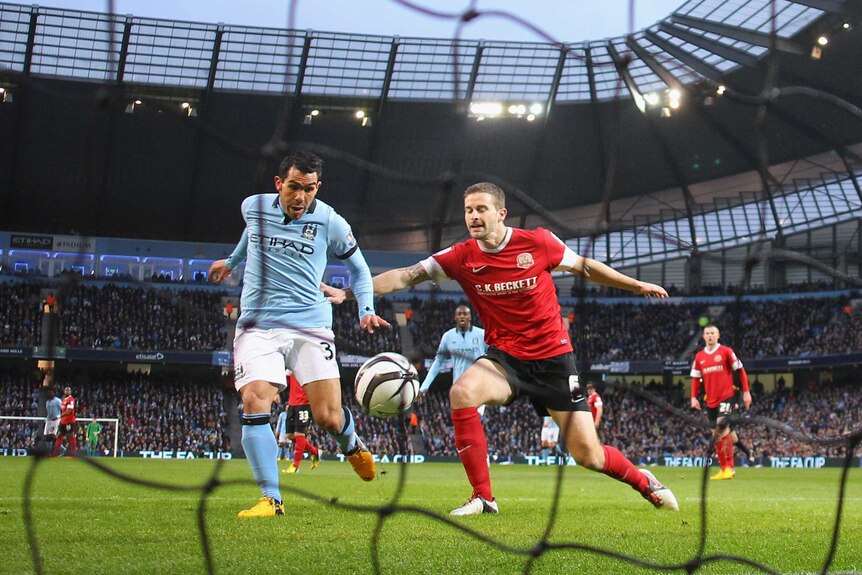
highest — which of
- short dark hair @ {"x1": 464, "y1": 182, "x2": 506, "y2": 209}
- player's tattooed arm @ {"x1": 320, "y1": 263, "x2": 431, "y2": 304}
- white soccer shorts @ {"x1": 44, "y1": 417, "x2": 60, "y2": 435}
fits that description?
short dark hair @ {"x1": 464, "y1": 182, "x2": 506, "y2": 209}

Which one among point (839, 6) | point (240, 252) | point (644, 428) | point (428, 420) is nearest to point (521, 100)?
point (839, 6)

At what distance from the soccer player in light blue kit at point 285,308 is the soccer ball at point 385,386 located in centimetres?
17

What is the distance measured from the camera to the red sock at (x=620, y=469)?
18.9ft

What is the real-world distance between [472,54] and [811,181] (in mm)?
13875

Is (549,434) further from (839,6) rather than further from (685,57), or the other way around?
(839,6)

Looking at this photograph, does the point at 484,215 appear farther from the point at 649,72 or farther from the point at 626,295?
the point at 626,295

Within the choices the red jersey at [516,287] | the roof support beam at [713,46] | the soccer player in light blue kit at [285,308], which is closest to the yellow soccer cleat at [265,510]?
the soccer player in light blue kit at [285,308]

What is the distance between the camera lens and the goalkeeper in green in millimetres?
24766

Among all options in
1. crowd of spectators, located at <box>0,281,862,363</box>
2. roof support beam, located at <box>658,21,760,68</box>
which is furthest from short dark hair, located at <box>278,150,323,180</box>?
roof support beam, located at <box>658,21,760,68</box>

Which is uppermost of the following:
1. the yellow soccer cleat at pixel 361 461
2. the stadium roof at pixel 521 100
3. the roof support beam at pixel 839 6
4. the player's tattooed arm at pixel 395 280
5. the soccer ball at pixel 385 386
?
the roof support beam at pixel 839 6

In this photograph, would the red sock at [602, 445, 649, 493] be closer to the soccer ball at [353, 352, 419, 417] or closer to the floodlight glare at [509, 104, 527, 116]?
the soccer ball at [353, 352, 419, 417]

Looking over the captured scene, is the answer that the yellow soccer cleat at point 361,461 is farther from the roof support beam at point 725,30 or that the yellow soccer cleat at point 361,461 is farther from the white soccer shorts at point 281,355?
the roof support beam at point 725,30

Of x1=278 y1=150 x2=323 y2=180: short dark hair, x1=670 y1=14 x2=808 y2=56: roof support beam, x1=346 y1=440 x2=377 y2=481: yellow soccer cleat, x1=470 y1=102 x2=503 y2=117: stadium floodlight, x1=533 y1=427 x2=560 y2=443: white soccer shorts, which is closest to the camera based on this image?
x1=278 y1=150 x2=323 y2=180: short dark hair

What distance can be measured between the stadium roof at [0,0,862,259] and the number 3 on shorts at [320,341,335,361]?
79.7 ft
